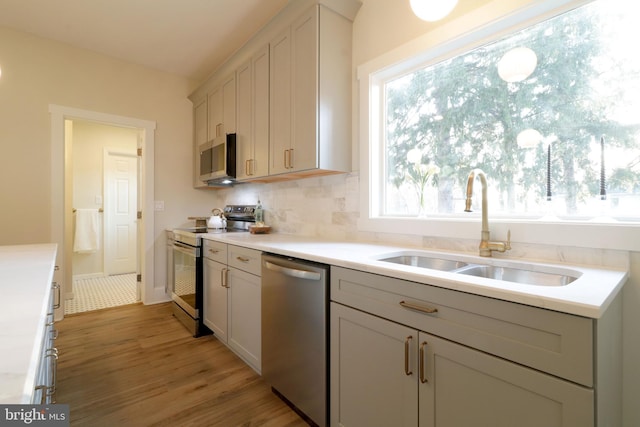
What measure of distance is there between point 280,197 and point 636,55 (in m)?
2.43

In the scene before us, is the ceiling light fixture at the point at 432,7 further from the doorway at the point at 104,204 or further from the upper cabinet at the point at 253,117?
the doorway at the point at 104,204

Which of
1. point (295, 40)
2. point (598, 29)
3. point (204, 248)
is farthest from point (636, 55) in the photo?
point (204, 248)

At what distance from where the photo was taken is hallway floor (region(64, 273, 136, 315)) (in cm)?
338

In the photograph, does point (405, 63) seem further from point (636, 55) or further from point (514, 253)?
point (514, 253)

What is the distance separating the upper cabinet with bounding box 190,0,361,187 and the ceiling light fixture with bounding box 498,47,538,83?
97cm

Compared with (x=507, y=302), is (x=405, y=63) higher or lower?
higher

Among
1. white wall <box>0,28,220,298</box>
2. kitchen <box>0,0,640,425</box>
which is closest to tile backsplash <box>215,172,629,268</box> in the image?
kitchen <box>0,0,640,425</box>

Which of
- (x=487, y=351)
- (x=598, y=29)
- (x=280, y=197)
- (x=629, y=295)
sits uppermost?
(x=598, y=29)

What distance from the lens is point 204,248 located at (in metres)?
2.59

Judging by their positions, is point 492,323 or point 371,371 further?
point 371,371

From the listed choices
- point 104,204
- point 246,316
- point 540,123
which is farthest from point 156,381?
point 104,204

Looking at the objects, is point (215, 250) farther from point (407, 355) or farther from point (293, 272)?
point (407, 355)

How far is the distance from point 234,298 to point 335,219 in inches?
37.3

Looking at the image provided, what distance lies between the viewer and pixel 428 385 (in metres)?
1.05
